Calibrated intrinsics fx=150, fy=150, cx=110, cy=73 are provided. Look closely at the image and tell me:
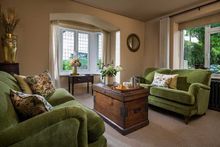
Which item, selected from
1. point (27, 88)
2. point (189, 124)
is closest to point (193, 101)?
point (189, 124)

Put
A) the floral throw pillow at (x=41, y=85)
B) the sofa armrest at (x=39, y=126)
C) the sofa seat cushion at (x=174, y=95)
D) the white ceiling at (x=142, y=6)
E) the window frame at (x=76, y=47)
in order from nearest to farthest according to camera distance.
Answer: the sofa armrest at (x=39, y=126) < the floral throw pillow at (x=41, y=85) < the sofa seat cushion at (x=174, y=95) < the white ceiling at (x=142, y=6) < the window frame at (x=76, y=47)

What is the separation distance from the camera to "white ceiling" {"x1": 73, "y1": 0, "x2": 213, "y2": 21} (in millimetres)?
3673

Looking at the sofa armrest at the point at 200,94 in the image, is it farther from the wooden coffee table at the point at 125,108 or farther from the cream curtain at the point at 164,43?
the cream curtain at the point at 164,43

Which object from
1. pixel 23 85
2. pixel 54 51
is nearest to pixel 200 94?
pixel 23 85

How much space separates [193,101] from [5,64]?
3345 mm

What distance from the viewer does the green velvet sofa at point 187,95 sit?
8.70 feet

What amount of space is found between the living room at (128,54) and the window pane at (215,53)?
0.07ft

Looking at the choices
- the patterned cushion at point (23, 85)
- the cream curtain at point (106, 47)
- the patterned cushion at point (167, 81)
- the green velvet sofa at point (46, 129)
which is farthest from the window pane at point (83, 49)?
the green velvet sofa at point (46, 129)

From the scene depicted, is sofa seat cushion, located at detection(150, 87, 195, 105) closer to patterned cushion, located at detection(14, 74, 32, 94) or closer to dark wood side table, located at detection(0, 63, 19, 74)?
patterned cushion, located at detection(14, 74, 32, 94)

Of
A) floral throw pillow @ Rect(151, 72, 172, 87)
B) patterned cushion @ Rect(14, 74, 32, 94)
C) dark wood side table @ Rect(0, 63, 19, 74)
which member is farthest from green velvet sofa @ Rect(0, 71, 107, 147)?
floral throw pillow @ Rect(151, 72, 172, 87)

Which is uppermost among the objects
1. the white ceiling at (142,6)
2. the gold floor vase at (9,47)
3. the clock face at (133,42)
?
the white ceiling at (142,6)

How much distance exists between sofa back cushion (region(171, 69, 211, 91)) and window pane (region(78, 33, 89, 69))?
132 inches

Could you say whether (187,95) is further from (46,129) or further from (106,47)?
(106,47)

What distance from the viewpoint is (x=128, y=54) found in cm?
504
